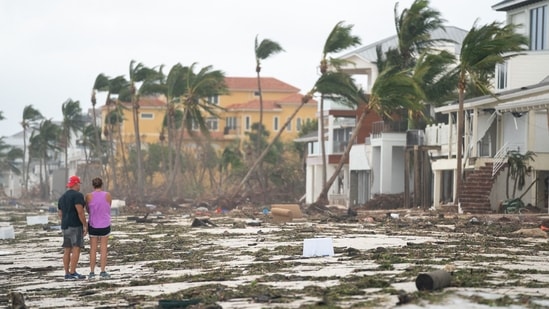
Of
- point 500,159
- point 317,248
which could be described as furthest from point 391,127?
point 317,248

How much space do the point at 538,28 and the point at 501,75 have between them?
262cm

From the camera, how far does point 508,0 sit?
53750 mm

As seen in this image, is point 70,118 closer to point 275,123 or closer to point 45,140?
point 45,140

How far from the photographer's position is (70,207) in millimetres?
19375

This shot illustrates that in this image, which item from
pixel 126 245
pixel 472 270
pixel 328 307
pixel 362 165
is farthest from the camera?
pixel 362 165

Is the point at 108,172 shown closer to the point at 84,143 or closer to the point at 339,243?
the point at 84,143

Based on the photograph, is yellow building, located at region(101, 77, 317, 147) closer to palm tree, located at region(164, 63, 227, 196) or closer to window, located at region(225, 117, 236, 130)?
window, located at region(225, 117, 236, 130)

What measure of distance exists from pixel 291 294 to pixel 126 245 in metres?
13.7

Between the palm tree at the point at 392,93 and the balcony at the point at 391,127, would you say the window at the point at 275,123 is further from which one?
the palm tree at the point at 392,93

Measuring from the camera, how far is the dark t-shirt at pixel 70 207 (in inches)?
762

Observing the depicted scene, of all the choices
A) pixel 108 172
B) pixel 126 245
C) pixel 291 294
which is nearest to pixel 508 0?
pixel 126 245

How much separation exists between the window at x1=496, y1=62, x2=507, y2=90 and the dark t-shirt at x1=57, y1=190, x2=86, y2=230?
34.1m

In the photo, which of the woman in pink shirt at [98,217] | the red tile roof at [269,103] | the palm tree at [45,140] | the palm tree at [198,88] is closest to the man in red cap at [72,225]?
the woman in pink shirt at [98,217]

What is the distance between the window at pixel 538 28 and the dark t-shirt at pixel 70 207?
35435 millimetres
